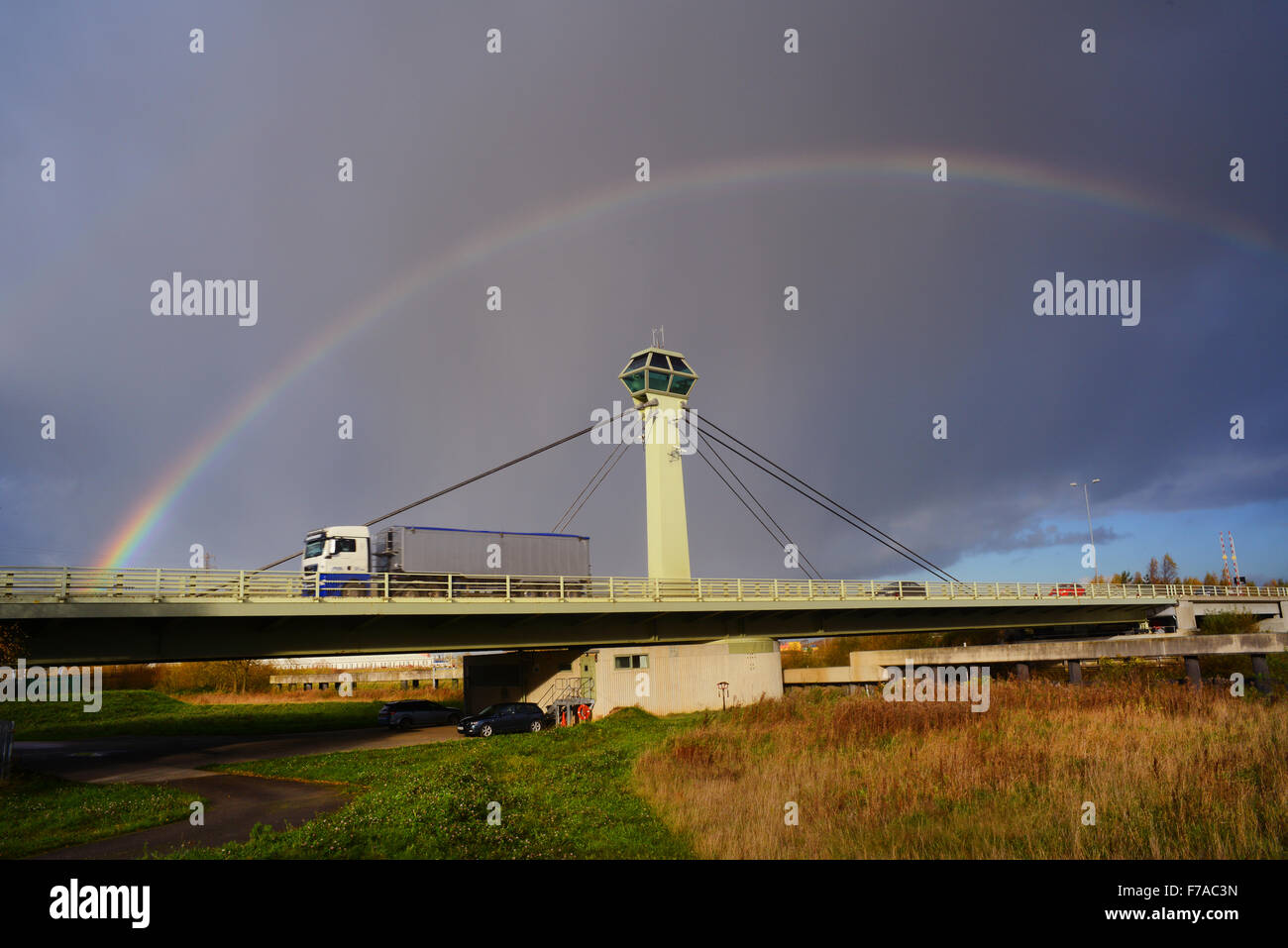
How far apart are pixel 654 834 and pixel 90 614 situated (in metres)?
20.8

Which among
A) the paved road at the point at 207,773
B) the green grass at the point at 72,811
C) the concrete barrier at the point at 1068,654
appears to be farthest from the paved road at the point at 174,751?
the concrete barrier at the point at 1068,654

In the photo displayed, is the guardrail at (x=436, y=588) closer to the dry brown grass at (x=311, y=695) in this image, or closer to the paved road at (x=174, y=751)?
the paved road at (x=174, y=751)

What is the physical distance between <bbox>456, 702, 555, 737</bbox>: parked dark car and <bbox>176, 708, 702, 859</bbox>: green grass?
774cm

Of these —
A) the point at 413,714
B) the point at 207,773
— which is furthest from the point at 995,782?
the point at 413,714

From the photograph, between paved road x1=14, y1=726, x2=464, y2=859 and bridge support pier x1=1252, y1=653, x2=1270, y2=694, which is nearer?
paved road x1=14, y1=726, x2=464, y2=859

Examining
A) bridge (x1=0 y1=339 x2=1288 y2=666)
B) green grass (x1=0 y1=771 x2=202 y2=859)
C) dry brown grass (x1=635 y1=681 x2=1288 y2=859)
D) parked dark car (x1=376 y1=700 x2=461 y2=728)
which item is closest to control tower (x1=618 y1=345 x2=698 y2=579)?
bridge (x1=0 y1=339 x2=1288 y2=666)

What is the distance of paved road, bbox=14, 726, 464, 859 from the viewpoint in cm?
1373

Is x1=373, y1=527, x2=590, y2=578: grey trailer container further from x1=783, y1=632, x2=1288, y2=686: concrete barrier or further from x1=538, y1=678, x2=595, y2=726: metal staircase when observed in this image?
x1=783, y1=632, x2=1288, y2=686: concrete barrier

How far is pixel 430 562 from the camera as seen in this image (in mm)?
34500

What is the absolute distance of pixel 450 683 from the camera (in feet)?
243
